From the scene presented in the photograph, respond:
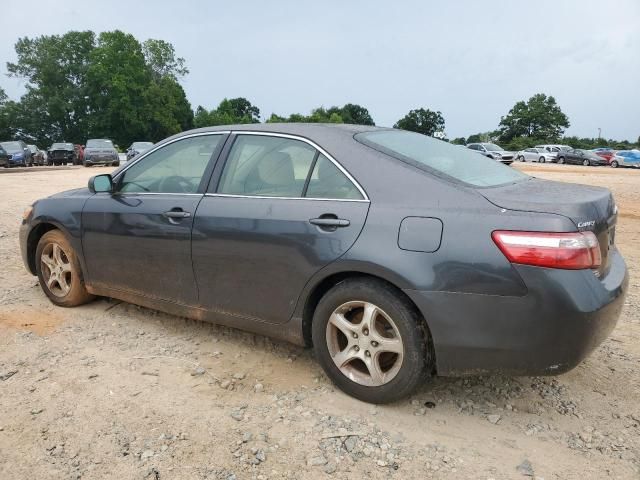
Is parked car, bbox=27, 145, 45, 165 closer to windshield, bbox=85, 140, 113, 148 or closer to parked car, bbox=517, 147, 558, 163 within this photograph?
windshield, bbox=85, 140, 113, 148

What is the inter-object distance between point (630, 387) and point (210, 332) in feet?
9.10

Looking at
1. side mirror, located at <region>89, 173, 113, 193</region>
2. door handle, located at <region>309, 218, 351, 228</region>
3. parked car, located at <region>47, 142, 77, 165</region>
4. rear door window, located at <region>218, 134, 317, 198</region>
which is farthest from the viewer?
parked car, located at <region>47, 142, 77, 165</region>

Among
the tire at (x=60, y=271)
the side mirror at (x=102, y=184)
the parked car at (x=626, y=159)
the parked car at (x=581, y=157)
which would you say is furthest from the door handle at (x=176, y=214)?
the parked car at (x=581, y=157)

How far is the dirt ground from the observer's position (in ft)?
7.91

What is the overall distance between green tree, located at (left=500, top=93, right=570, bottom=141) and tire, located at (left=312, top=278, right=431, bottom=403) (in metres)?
78.0

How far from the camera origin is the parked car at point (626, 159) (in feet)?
119

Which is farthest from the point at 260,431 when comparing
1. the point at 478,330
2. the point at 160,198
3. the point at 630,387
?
the point at 630,387

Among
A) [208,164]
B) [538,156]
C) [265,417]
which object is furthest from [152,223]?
[538,156]

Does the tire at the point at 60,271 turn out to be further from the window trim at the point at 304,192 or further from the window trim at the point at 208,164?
the window trim at the point at 304,192

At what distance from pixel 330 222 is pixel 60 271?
2709 mm

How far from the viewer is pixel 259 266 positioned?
314 cm

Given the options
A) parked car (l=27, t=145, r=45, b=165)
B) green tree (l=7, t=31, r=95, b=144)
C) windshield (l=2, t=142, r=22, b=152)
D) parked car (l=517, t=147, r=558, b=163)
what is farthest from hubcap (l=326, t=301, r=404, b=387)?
green tree (l=7, t=31, r=95, b=144)

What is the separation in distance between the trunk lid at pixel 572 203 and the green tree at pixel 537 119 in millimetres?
77452

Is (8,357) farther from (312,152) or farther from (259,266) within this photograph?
(312,152)
